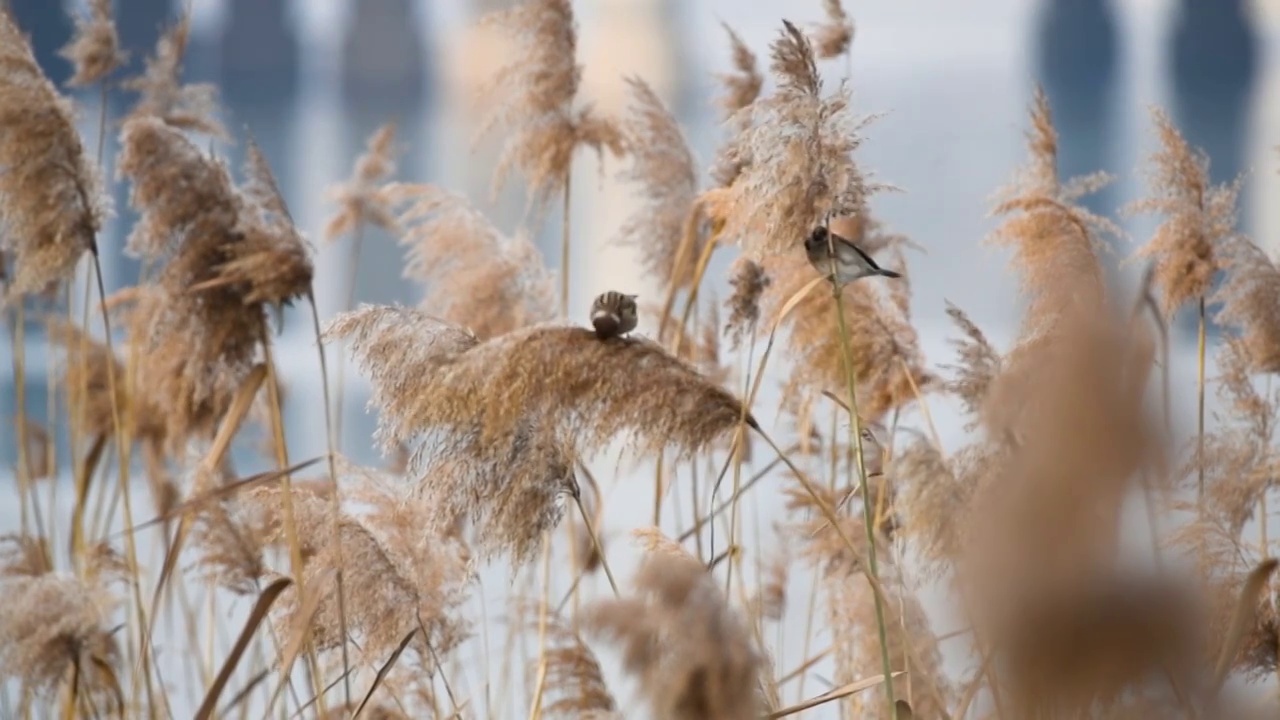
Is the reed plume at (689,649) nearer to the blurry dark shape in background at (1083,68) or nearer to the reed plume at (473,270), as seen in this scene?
the reed plume at (473,270)

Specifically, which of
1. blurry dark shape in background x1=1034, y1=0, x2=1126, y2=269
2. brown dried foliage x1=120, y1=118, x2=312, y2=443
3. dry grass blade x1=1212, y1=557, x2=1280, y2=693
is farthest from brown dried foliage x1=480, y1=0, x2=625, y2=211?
blurry dark shape in background x1=1034, y1=0, x2=1126, y2=269

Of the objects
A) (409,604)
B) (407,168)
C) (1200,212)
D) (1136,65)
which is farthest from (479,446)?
(407,168)

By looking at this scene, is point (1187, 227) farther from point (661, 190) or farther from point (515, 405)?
point (515, 405)

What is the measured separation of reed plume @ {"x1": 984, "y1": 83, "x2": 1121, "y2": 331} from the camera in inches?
67.2

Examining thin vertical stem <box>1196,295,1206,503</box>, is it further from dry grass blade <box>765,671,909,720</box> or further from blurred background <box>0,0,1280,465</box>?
blurred background <box>0,0,1280,465</box>

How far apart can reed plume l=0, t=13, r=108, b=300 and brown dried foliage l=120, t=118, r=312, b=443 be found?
16cm

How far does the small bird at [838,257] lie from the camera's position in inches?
53.4

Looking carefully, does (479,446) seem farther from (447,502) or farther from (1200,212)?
(1200,212)

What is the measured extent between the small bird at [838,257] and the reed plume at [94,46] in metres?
1.75

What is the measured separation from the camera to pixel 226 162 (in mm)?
1996

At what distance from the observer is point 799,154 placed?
1.34 metres

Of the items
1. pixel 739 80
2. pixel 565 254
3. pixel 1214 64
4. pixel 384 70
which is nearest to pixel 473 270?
pixel 565 254

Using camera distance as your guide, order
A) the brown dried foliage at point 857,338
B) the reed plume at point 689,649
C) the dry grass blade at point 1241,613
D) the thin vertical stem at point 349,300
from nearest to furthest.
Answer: the reed plume at point 689,649
the dry grass blade at point 1241,613
the brown dried foliage at point 857,338
the thin vertical stem at point 349,300

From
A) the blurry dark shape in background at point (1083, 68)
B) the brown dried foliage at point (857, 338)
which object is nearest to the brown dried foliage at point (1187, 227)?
the brown dried foliage at point (857, 338)
